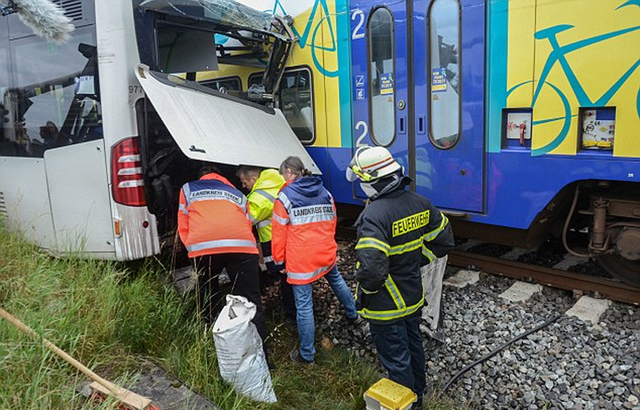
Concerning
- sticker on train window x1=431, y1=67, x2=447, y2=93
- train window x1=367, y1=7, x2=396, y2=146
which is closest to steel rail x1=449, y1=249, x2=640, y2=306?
train window x1=367, y1=7, x2=396, y2=146

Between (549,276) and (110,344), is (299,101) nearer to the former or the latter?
(549,276)

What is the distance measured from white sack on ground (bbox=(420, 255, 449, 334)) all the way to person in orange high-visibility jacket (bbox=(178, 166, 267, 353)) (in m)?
1.33

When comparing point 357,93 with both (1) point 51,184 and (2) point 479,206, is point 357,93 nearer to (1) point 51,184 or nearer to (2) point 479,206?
(2) point 479,206

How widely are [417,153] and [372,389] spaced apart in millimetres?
2706

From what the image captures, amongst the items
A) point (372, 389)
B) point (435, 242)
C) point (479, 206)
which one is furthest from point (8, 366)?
point (479, 206)

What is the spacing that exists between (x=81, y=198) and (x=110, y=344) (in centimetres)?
179

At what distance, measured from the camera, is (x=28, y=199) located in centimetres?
502

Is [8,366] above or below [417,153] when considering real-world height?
below

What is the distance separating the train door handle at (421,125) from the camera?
513 cm

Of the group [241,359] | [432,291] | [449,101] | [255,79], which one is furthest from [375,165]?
[255,79]

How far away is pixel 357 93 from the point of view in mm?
5660

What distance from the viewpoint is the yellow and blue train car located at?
4051mm

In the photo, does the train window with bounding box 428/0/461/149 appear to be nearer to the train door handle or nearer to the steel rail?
the train door handle

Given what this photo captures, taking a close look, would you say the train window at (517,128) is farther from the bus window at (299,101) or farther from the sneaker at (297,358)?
the sneaker at (297,358)
